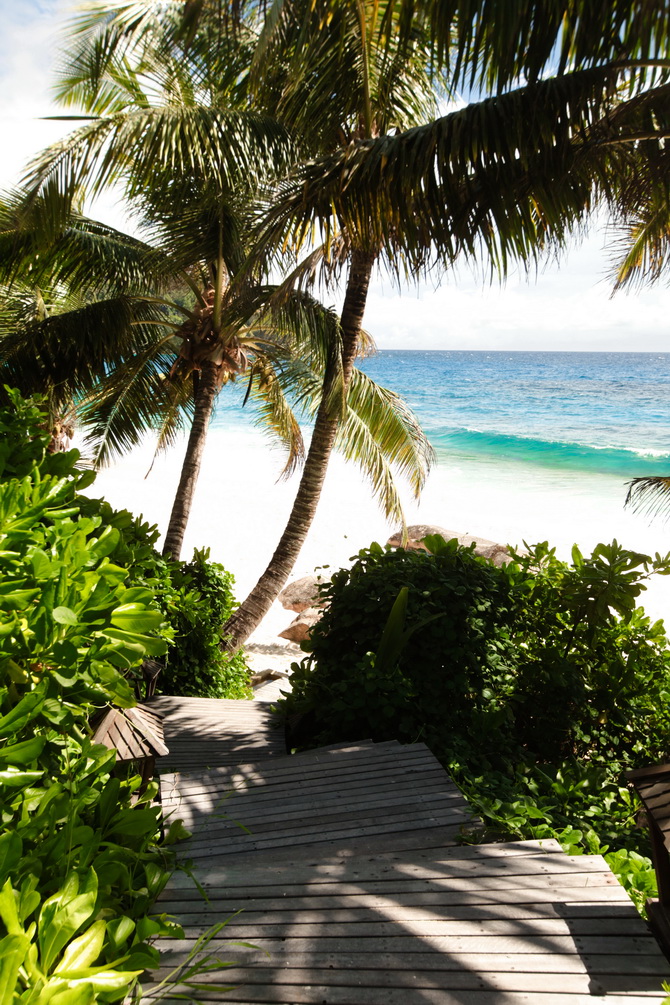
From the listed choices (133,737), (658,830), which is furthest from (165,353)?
(658,830)

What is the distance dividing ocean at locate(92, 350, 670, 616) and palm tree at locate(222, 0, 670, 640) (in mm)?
6242

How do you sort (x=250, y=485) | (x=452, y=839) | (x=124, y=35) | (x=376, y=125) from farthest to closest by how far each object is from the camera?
(x=250, y=485), (x=376, y=125), (x=124, y=35), (x=452, y=839)

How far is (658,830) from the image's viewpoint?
2271 mm

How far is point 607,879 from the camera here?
220 centimetres

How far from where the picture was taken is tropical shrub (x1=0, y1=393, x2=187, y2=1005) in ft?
3.05

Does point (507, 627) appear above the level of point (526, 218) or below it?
below

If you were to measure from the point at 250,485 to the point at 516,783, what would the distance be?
91.6 feet

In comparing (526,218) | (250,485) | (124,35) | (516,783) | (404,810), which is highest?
(124,35)

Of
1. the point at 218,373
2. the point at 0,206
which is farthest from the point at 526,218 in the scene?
the point at 0,206

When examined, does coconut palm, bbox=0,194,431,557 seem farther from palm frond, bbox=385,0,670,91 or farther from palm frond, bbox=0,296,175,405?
palm frond, bbox=385,0,670,91

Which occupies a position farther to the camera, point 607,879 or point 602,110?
point 602,110

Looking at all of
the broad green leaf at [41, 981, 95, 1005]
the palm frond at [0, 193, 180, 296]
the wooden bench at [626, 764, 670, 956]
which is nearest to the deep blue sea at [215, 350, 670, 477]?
the palm frond at [0, 193, 180, 296]

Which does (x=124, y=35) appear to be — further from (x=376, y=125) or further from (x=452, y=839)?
(x=452, y=839)

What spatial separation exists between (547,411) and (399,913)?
47384 millimetres
